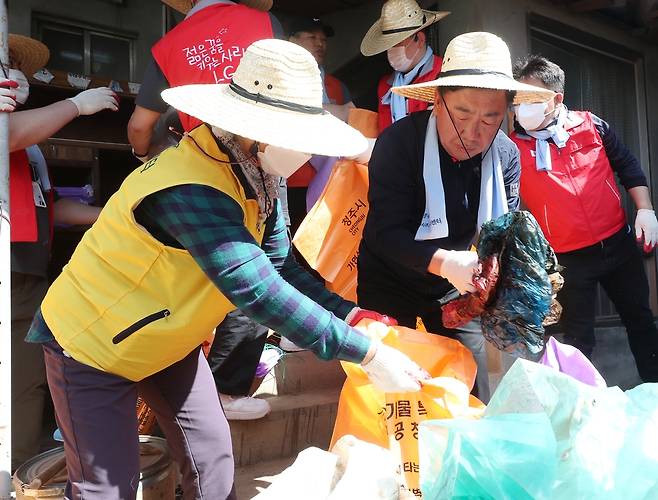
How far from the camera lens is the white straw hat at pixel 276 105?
1460 mm

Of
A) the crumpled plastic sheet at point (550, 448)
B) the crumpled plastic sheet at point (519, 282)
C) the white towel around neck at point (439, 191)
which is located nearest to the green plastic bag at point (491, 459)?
the crumpled plastic sheet at point (550, 448)

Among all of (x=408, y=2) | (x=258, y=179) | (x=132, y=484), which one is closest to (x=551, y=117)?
(x=408, y=2)

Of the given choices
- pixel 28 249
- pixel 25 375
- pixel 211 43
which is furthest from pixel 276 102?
pixel 25 375

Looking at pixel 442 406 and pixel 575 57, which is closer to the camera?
pixel 442 406

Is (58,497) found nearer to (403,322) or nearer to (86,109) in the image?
(403,322)

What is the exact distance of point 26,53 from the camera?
2863 millimetres

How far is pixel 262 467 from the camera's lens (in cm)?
288

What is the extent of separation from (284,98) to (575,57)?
4063 millimetres

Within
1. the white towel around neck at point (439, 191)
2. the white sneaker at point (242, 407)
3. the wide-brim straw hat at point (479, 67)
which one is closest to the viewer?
the wide-brim straw hat at point (479, 67)

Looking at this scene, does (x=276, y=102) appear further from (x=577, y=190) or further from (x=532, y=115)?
(x=577, y=190)

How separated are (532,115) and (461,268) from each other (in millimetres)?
1765

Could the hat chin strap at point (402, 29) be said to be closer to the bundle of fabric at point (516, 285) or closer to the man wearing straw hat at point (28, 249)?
the man wearing straw hat at point (28, 249)

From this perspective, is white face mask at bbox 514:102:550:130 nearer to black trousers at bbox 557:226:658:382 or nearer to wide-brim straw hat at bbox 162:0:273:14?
black trousers at bbox 557:226:658:382

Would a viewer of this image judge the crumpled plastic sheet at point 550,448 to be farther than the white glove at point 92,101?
No
